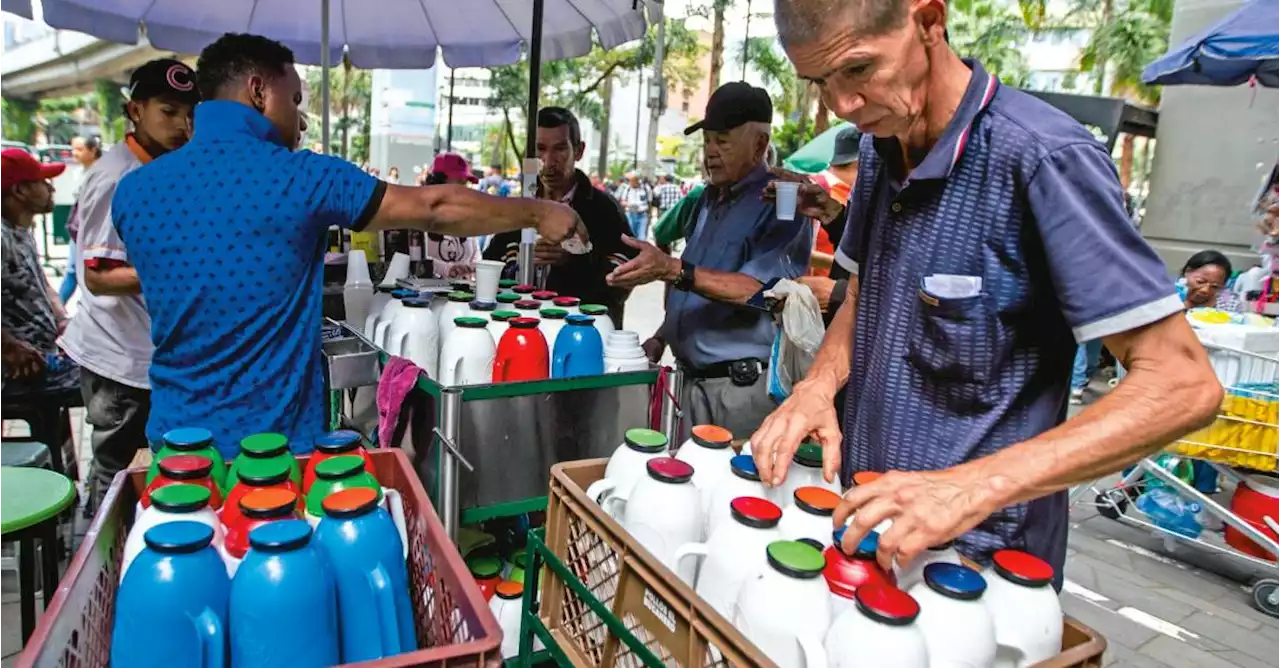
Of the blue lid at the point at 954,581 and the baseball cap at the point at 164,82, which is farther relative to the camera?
the baseball cap at the point at 164,82

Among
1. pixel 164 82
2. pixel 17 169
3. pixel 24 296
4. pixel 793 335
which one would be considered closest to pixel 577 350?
pixel 793 335

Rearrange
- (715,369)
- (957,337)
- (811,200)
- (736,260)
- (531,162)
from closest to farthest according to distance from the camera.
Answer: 1. (957,337)
2. (811,200)
3. (736,260)
4. (715,369)
5. (531,162)

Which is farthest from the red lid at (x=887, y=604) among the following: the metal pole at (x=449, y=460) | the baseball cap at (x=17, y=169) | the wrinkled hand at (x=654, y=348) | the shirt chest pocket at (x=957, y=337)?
the baseball cap at (x=17, y=169)

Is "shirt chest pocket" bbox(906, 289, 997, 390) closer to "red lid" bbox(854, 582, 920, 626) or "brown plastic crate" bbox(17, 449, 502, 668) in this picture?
"red lid" bbox(854, 582, 920, 626)

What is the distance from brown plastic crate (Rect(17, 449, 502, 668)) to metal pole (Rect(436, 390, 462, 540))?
52 centimetres

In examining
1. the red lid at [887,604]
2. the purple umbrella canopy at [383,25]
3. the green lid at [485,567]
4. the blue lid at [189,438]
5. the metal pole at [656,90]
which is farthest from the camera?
the metal pole at [656,90]

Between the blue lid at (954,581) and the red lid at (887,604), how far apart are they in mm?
40

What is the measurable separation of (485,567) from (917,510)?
1592 mm

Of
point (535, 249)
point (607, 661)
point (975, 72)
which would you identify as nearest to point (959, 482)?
point (607, 661)

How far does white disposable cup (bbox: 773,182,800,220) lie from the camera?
2.62 m

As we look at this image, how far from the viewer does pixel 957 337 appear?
4.09 feet

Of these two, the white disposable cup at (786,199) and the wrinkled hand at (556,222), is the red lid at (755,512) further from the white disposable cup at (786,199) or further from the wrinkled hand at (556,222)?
the white disposable cup at (786,199)

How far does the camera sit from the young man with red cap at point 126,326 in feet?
9.09

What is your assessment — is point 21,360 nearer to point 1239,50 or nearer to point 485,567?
point 485,567
